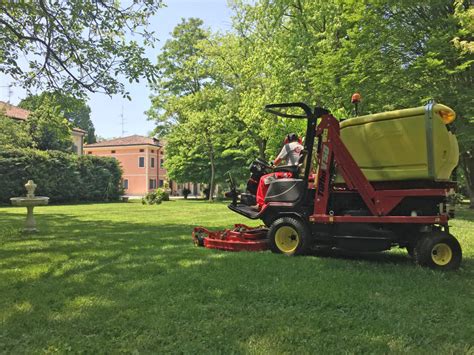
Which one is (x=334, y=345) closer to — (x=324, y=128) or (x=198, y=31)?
(x=324, y=128)

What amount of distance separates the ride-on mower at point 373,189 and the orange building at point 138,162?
58135 millimetres

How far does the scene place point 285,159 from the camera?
298 inches

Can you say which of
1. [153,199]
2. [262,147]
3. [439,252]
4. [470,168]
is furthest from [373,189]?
[262,147]

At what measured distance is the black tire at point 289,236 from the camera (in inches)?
266

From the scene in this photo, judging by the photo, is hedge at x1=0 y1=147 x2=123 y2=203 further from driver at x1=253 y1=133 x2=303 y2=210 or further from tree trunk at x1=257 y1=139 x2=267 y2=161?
driver at x1=253 y1=133 x2=303 y2=210

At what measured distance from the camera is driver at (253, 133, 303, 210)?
746cm

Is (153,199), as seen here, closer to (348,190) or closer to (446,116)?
(348,190)

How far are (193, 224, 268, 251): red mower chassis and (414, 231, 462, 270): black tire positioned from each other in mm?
2567

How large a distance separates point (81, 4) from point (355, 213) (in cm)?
818

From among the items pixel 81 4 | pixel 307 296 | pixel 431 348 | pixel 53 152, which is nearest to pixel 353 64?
pixel 81 4

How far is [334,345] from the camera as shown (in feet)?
10.9

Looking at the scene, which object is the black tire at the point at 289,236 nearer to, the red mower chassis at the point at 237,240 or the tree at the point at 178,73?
the red mower chassis at the point at 237,240

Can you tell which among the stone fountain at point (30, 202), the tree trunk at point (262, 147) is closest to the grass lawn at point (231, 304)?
the stone fountain at point (30, 202)

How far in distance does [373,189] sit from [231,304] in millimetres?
3191
